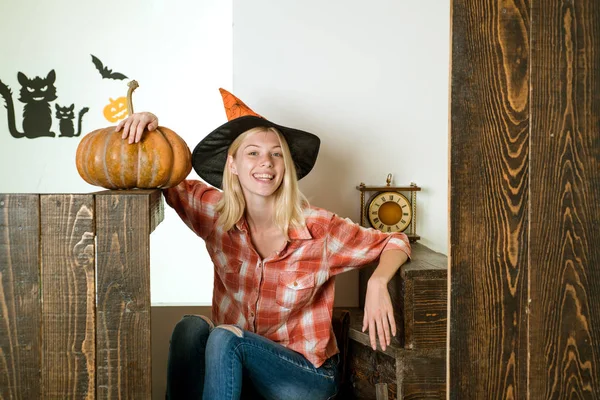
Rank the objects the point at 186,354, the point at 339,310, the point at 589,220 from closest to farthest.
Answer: the point at 589,220 < the point at 186,354 < the point at 339,310

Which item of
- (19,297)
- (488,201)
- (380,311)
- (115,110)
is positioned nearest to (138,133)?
(19,297)

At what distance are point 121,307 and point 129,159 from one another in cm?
51

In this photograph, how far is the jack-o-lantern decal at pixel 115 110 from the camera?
373 centimetres

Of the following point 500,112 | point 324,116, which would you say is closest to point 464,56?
point 500,112

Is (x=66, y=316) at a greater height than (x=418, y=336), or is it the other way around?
(x=66, y=316)

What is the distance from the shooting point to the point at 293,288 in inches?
95.1

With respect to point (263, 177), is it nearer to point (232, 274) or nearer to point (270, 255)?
point (270, 255)

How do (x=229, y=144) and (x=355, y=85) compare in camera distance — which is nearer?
(x=229, y=144)

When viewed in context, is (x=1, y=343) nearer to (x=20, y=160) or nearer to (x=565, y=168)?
(x=565, y=168)

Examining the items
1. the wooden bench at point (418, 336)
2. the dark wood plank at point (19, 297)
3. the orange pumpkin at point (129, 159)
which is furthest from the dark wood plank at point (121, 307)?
the wooden bench at point (418, 336)

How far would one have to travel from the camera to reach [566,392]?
5.57 feet

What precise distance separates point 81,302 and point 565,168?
1.32m

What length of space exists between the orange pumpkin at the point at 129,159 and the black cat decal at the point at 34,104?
1.82m

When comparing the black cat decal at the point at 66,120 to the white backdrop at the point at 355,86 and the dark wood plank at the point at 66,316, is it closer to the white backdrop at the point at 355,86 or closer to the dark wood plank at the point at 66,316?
the white backdrop at the point at 355,86
